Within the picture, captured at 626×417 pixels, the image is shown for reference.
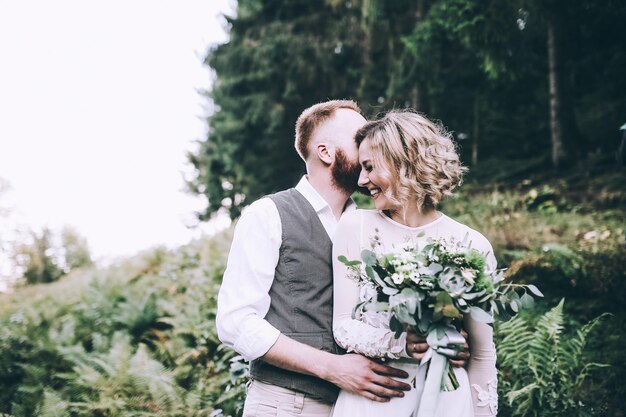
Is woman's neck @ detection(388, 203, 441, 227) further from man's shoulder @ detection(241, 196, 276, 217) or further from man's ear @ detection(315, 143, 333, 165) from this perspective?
man's shoulder @ detection(241, 196, 276, 217)

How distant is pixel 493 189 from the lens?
1188 cm

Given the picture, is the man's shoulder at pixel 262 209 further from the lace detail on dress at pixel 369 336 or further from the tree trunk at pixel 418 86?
the tree trunk at pixel 418 86

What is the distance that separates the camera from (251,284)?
8.43 feet

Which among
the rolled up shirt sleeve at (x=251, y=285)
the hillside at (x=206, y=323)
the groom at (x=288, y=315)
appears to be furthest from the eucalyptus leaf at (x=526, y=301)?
the hillside at (x=206, y=323)

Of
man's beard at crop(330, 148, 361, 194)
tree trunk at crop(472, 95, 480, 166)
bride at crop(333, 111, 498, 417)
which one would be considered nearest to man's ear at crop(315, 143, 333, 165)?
man's beard at crop(330, 148, 361, 194)

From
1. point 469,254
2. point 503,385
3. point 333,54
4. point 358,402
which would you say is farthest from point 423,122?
point 333,54

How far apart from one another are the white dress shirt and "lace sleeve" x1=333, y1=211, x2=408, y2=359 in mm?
302

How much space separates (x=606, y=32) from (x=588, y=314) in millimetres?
11236

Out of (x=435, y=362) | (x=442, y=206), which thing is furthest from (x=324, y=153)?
(x=442, y=206)

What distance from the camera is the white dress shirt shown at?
2492mm

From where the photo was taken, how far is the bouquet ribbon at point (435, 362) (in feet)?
6.89

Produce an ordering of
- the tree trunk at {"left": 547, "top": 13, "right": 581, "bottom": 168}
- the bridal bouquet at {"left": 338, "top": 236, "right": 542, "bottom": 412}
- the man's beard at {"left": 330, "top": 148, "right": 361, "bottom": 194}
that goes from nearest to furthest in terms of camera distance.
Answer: the bridal bouquet at {"left": 338, "top": 236, "right": 542, "bottom": 412}
the man's beard at {"left": 330, "top": 148, "right": 361, "bottom": 194}
the tree trunk at {"left": 547, "top": 13, "right": 581, "bottom": 168}

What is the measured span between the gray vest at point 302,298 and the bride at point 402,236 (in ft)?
0.44

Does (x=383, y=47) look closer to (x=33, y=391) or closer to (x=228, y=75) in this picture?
(x=228, y=75)
